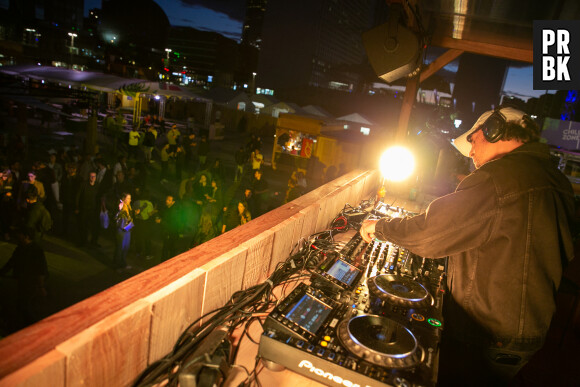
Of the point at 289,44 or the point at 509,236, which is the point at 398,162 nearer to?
the point at 509,236

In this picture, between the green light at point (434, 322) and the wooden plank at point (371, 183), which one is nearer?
the green light at point (434, 322)

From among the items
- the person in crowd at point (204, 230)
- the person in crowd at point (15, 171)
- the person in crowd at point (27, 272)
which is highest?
the person in crowd at point (15, 171)

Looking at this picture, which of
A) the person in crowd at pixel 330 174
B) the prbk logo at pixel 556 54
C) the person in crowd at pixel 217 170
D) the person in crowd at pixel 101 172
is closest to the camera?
the prbk logo at pixel 556 54

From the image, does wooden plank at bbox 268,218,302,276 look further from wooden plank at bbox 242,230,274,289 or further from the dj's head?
the dj's head

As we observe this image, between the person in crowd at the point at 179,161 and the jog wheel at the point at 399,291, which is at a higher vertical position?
the jog wheel at the point at 399,291

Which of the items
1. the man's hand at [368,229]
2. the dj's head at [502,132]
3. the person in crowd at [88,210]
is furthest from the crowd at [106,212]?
the dj's head at [502,132]

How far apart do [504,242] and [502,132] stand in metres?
0.68

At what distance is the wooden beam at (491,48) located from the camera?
455 centimetres

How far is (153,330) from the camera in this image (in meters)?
1.33

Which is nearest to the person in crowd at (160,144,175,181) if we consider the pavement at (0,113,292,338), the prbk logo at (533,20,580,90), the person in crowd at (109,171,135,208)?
the pavement at (0,113,292,338)

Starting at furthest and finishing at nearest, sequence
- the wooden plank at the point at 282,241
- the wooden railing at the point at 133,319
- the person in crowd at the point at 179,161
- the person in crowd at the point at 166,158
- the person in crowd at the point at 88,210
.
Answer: the person in crowd at the point at 166,158
the person in crowd at the point at 179,161
the person in crowd at the point at 88,210
the wooden plank at the point at 282,241
the wooden railing at the point at 133,319

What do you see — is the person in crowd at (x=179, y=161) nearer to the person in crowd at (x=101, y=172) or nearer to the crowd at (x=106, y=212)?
the crowd at (x=106, y=212)

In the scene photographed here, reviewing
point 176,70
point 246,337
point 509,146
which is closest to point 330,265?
point 246,337

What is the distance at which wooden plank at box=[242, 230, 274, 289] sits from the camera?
75.8 inches
